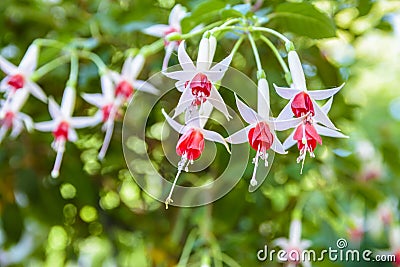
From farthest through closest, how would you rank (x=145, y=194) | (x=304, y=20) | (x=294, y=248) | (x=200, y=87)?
(x=145, y=194)
(x=294, y=248)
(x=304, y=20)
(x=200, y=87)

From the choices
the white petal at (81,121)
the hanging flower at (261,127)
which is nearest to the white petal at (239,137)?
the hanging flower at (261,127)

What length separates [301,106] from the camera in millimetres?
350

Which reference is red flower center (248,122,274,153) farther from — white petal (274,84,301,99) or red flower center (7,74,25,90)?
red flower center (7,74,25,90)


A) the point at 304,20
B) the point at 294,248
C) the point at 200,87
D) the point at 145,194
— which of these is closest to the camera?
the point at 200,87

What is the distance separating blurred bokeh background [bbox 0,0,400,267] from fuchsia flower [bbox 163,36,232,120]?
0.18 metres

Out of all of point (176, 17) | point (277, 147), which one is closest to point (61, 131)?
point (176, 17)

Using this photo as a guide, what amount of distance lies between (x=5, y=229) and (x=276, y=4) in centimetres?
47

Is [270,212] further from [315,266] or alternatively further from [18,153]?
[18,153]

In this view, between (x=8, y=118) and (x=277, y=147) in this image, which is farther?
(x=8, y=118)

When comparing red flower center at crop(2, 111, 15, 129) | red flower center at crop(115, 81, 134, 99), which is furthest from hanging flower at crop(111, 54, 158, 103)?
red flower center at crop(2, 111, 15, 129)

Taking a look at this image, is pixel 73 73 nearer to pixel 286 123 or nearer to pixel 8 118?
pixel 8 118

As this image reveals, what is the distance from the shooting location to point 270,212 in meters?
0.73

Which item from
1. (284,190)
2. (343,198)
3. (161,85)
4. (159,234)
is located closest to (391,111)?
(343,198)

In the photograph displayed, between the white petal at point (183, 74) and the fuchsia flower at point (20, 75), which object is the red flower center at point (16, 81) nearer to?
the fuchsia flower at point (20, 75)
